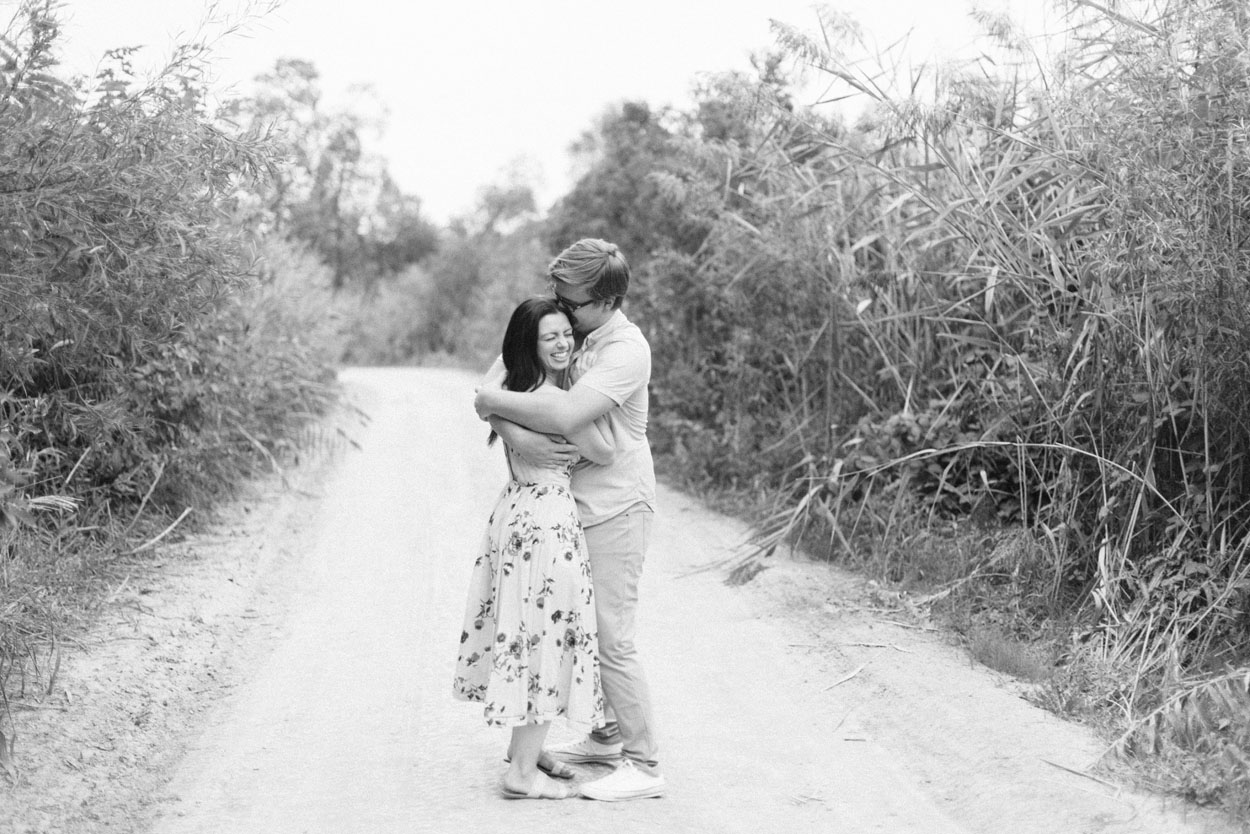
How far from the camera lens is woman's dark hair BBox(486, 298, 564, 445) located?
13.9 ft

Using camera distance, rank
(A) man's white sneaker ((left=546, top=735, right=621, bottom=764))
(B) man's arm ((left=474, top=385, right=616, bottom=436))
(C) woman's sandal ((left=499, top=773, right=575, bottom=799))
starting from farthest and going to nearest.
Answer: (A) man's white sneaker ((left=546, top=735, right=621, bottom=764)) < (C) woman's sandal ((left=499, top=773, right=575, bottom=799)) < (B) man's arm ((left=474, top=385, right=616, bottom=436))

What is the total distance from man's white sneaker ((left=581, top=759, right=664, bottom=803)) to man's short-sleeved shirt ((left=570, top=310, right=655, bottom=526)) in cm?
87

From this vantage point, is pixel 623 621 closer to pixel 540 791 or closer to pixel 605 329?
pixel 540 791

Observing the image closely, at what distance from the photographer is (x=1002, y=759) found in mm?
4641

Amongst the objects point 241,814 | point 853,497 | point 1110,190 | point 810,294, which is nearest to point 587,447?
point 241,814

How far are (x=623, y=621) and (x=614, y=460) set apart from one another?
55cm

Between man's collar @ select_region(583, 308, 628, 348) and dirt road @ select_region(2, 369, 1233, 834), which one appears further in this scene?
man's collar @ select_region(583, 308, 628, 348)

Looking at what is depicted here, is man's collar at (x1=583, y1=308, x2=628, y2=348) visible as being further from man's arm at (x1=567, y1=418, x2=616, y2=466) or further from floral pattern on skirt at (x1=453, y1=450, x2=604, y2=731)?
floral pattern on skirt at (x1=453, y1=450, x2=604, y2=731)

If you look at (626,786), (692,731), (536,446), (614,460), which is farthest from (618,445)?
(692,731)

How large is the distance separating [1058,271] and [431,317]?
31132mm

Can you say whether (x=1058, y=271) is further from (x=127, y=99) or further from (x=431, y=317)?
(x=431, y=317)

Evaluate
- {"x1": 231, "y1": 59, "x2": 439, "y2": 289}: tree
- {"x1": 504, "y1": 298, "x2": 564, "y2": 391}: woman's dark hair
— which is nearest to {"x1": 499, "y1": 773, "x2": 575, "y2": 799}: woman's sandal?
{"x1": 504, "y1": 298, "x2": 564, "y2": 391}: woman's dark hair

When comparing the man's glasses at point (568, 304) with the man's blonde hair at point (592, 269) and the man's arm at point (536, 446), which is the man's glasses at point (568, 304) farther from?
the man's arm at point (536, 446)

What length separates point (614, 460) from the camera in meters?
4.31
